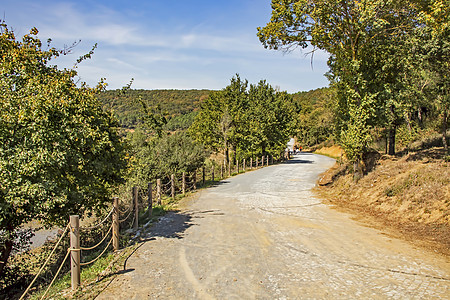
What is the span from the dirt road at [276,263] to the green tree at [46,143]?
2.15 meters

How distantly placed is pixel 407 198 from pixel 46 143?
35.7ft

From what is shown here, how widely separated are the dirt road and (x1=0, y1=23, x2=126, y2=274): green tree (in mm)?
2154

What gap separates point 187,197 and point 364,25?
1125cm

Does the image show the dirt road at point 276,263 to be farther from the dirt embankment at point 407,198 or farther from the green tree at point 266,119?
the green tree at point 266,119

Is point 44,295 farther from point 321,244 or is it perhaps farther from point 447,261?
point 447,261

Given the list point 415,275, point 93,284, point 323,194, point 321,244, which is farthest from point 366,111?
point 93,284

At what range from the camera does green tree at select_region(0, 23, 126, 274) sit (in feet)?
20.3

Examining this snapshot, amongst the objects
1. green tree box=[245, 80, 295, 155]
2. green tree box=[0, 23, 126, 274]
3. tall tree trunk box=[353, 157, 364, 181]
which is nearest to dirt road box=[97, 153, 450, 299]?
green tree box=[0, 23, 126, 274]

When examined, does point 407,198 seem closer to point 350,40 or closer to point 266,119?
point 350,40

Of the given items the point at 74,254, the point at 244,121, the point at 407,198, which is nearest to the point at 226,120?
the point at 244,121

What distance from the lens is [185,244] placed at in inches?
307

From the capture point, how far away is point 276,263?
6430 mm

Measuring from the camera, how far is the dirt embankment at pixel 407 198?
27.9 feet

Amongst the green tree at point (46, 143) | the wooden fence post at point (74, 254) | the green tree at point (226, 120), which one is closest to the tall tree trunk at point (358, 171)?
the green tree at point (46, 143)
